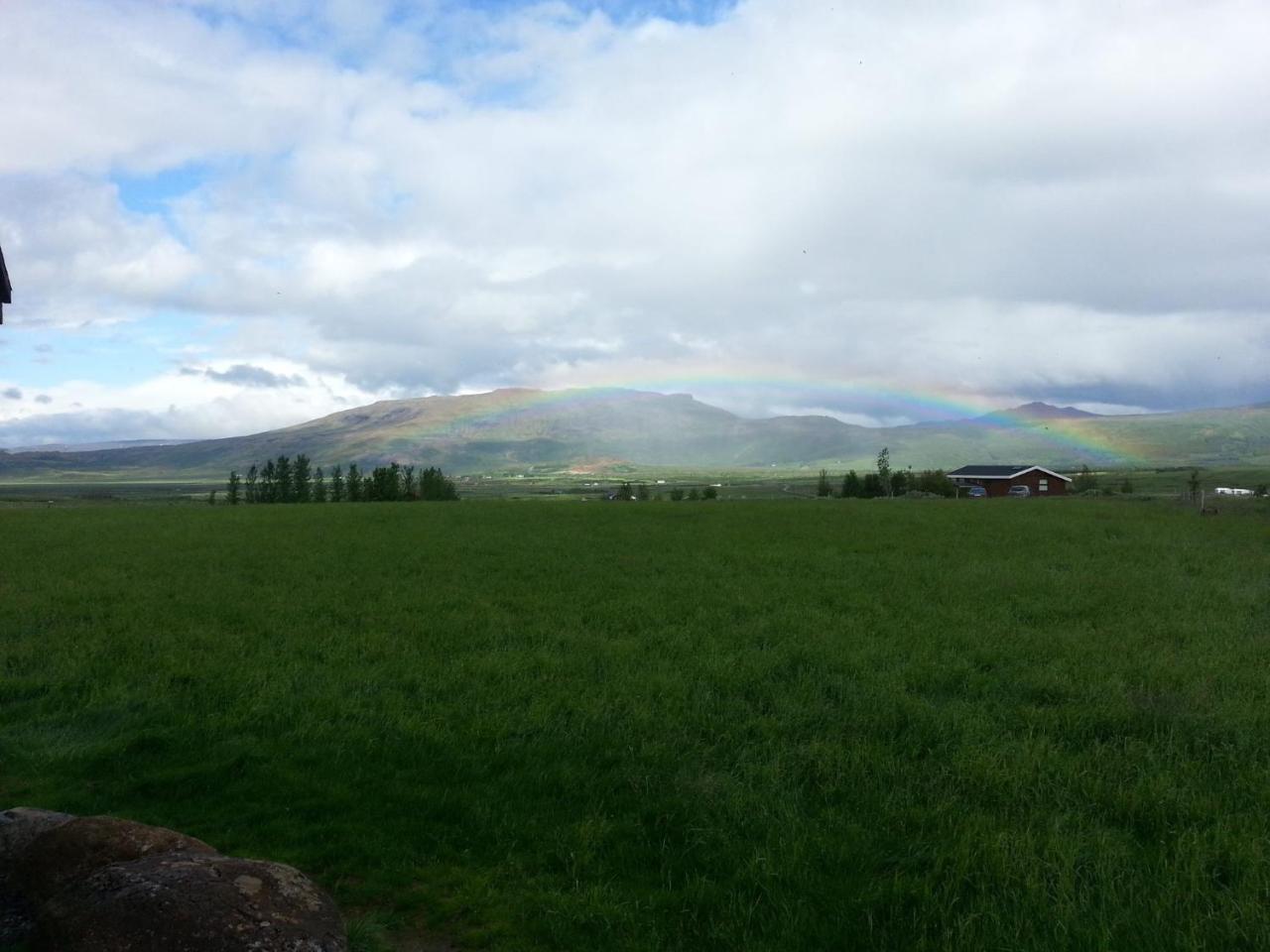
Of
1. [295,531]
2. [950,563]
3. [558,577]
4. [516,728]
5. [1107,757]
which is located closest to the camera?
[1107,757]

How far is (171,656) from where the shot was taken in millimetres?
Result: 12547

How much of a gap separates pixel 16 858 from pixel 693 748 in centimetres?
597

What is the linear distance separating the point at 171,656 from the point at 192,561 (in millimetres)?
13497

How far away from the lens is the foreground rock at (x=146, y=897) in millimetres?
4262

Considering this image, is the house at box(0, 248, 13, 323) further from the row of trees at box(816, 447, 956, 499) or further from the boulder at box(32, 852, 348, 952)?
the row of trees at box(816, 447, 956, 499)

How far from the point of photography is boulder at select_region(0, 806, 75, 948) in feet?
16.0

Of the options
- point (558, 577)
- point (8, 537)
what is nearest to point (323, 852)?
point (558, 577)

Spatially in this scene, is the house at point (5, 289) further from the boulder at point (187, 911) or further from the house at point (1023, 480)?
the house at point (1023, 480)

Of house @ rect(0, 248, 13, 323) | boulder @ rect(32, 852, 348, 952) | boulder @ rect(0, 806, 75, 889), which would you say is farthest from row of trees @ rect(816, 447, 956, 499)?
boulder @ rect(32, 852, 348, 952)

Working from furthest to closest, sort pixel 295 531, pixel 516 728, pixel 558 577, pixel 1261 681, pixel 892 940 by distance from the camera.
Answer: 1. pixel 295 531
2. pixel 558 577
3. pixel 1261 681
4. pixel 516 728
5. pixel 892 940

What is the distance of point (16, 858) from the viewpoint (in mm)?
5234

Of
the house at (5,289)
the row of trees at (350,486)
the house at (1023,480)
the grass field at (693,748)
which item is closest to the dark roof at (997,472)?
the house at (1023,480)

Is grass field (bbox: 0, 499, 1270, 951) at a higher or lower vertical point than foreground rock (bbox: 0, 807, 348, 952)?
lower

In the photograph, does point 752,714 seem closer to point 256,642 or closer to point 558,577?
point 256,642
